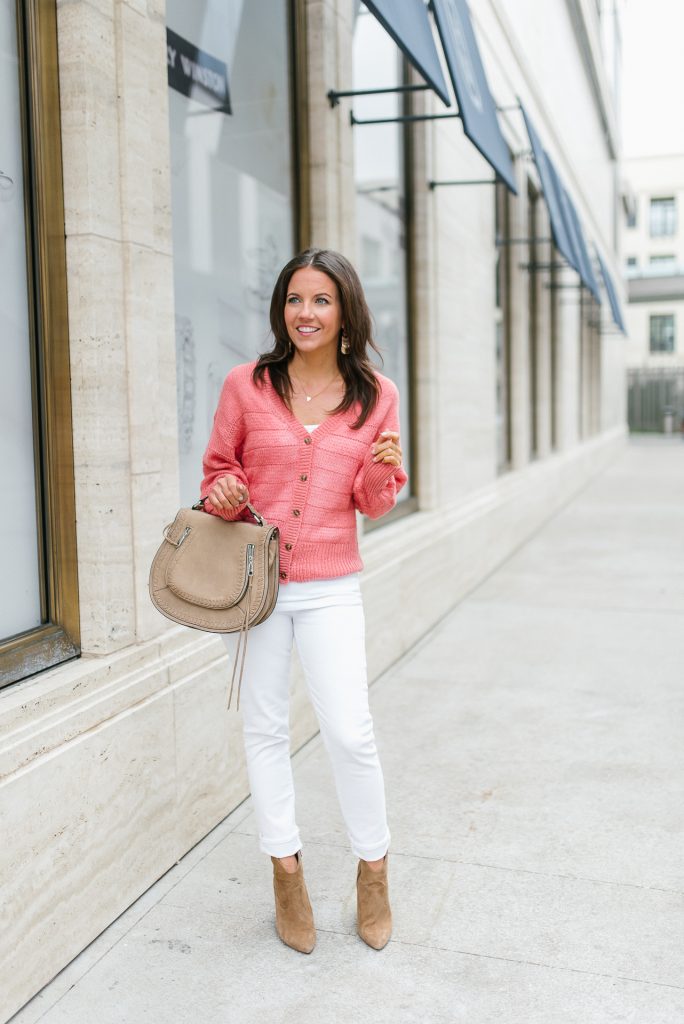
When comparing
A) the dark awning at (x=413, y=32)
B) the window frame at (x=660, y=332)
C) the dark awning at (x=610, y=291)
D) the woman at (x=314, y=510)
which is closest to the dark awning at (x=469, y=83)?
the dark awning at (x=413, y=32)

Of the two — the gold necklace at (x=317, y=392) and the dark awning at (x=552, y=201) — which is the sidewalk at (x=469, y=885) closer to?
the gold necklace at (x=317, y=392)

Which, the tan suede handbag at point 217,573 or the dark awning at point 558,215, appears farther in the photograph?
the dark awning at point 558,215

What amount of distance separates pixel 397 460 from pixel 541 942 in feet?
4.96

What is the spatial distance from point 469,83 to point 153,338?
3.95 metres

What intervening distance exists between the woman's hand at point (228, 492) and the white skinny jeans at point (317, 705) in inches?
12.1

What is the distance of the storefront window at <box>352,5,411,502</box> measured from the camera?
676 cm

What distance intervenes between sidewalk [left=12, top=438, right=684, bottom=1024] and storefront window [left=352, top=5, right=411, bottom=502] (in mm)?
2360

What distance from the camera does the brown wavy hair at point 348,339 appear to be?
2994 millimetres

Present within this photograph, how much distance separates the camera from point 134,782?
338cm

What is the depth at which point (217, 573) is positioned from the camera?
2.90 meters

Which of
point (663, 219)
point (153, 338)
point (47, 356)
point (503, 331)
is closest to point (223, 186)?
point (153, 338)

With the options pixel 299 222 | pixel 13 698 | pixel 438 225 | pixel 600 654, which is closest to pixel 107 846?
pixel 13 698

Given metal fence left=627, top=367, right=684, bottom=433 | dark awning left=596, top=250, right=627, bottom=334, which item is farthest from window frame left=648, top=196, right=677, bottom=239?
dark awning left=596, top=250, right=627, bottom=334

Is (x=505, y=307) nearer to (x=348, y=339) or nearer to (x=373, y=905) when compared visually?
(x=348, y=339)
